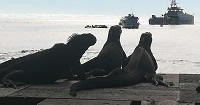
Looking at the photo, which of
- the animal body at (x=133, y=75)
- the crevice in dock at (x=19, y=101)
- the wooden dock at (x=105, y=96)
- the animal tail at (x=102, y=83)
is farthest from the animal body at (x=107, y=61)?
the crevice in dock at (x=19, y=101)

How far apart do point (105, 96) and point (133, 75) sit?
233 centimetres

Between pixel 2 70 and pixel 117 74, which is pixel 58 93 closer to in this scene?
pixel 117 74

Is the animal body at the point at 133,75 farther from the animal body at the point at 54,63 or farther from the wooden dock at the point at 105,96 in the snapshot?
the animal body at the point at 54,63

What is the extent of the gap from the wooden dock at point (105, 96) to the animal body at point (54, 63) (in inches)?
24.2

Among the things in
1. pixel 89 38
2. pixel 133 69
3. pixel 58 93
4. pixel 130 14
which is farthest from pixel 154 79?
pixel 130 14

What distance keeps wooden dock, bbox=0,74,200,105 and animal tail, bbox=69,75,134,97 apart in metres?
0.17

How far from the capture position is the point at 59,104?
862 centimetres

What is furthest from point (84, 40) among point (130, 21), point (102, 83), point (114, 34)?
point (130, 21)

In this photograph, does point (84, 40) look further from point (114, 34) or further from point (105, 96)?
point (114, 34)

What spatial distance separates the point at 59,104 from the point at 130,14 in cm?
13853

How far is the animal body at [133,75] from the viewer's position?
1046 cm

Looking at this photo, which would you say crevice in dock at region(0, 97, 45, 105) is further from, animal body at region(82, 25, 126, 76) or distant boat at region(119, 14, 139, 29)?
distant boat at region(119, 14, 139, 29)

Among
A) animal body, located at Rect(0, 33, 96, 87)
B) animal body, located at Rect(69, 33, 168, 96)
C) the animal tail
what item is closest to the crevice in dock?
animal body, located at Rect(69, 33, 168, 96)

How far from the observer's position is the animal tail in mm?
10242
